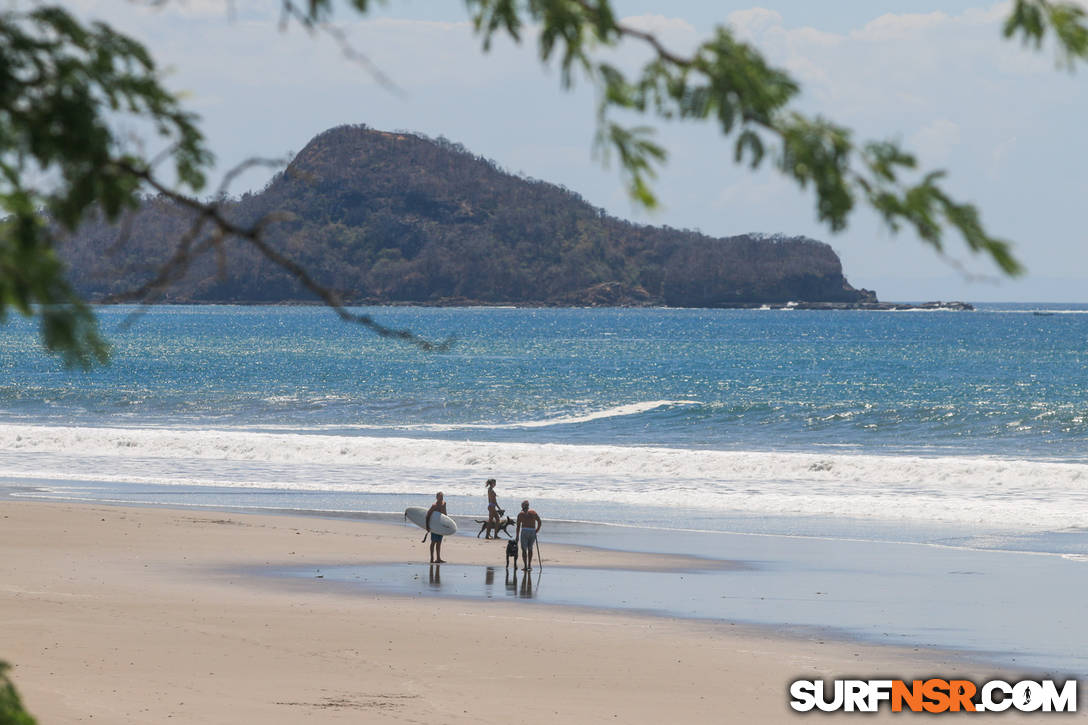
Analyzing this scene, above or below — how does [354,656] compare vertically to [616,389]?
below

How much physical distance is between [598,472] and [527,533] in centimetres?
1494

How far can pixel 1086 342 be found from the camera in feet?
406

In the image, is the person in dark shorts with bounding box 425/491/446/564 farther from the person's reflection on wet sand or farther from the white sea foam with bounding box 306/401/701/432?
the white sea foam with bounding box 306/401/701/432

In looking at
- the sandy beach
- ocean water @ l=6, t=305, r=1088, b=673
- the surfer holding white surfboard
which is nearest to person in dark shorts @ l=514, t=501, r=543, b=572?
the sandy beach

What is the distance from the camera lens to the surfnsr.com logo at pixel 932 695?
1112cm

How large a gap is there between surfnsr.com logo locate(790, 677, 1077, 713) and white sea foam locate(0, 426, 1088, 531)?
38.5 feet

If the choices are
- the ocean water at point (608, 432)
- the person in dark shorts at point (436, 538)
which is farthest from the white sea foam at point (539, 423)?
Result: the person in dark shorts at point (436, 538)

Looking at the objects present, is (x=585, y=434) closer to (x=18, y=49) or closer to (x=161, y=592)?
(x=161, y=592)

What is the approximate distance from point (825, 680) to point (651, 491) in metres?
17.0

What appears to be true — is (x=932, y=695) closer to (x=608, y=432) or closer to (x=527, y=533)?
(x=527, y=533)

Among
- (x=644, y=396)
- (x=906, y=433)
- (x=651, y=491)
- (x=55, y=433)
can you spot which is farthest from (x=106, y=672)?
(x=644, y=396)

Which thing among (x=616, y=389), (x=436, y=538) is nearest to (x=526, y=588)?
(x=436, y=538)

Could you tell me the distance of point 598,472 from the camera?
32.6m

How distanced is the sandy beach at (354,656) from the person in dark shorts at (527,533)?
41 cm
